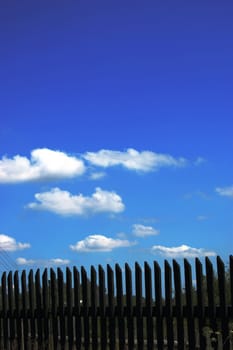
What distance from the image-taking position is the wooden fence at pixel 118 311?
346 inches

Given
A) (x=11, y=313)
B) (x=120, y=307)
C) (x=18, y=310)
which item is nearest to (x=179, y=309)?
(x=120, y=307)

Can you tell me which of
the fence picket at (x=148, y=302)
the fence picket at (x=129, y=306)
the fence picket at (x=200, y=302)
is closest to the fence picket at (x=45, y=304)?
the fence picket at (x=129, y=306)

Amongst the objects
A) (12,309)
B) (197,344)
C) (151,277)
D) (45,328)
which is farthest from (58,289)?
(197,344)

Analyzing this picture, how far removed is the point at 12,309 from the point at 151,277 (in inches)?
153

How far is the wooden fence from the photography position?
8797 mm

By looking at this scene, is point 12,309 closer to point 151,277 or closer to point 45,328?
point 45,328

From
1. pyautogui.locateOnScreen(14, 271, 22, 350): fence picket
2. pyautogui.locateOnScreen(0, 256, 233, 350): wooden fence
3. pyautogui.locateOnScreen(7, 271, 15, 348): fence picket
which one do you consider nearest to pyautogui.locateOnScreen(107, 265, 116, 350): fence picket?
pyautogui.locateOnScreen(0, 256, 233, 350): wooden fence

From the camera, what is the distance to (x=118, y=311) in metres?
9.88

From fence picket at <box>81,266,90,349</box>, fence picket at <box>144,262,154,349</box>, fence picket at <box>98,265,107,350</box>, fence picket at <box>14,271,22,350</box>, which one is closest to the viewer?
fence picket at <box>144,262,154,349</box>

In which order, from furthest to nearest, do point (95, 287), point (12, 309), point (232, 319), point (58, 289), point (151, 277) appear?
point (12, 309) < point (58, 289) < point (95, 287) < point (151, 277) < point (232, 319)

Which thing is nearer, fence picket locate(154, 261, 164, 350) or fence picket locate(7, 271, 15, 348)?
fence picket locate(154, 261, 164, 350)

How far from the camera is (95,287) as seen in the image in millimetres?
10266

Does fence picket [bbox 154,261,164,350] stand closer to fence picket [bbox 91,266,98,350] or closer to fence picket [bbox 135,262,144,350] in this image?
fence picket [bbox 135,262,144,350]

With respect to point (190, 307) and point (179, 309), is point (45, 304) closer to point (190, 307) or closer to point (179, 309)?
point (179, 309)
